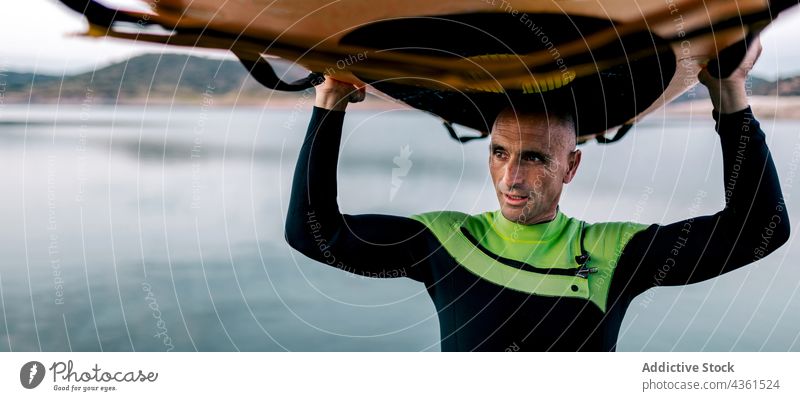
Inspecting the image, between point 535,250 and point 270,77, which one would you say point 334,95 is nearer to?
point 270,77

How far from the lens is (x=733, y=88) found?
153 centimetres

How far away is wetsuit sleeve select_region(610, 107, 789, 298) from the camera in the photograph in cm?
151

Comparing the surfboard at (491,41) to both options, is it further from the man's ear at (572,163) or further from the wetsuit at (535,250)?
the wetsuit at (535,250)

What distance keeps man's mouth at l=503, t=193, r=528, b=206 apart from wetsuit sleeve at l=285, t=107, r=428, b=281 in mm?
194

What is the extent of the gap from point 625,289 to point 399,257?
0.48 metres

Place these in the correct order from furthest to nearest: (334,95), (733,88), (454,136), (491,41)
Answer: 1. (454,136)
2. (491,41)
3. (334,95)
4. (733,88)

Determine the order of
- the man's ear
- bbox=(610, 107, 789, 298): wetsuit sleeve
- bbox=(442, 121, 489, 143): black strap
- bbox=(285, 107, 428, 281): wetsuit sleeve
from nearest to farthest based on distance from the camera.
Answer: bbox=(610, 107, 789, 298): wetsuit sleeve, bbox=(285, 107, 428, 281): wetsuit sleeve, the man's ear, bbox=(442, 121, 489, 143): black strap

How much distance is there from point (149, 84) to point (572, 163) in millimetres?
1106

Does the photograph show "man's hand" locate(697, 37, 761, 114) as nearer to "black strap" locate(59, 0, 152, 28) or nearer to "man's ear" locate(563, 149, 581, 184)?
"man's ear" locate(563, 149, 581, 184)

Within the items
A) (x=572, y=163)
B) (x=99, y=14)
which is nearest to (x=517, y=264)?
(x=572, y=163)

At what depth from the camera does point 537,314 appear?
1.67m
